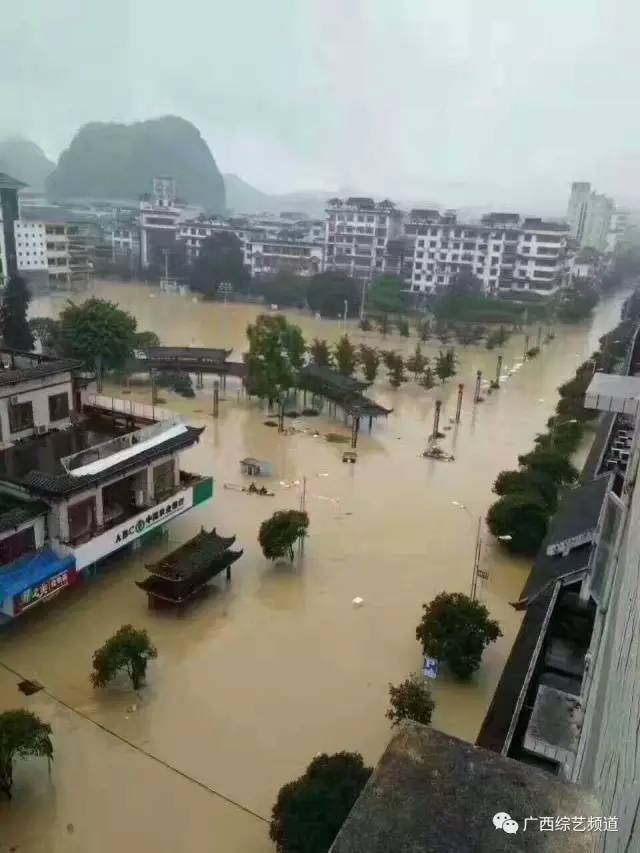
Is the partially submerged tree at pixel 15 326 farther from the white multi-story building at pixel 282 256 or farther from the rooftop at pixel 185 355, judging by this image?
the white multi-story building at pixel 282 256

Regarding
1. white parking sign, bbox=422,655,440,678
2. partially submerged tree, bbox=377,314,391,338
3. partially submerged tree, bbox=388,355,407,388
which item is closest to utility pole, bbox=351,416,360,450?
partially submerged tree, bbox=388,355,407,388

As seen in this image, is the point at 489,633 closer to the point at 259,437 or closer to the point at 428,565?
the point at 428,565

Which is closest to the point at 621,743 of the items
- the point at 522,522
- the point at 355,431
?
the point at 522,522

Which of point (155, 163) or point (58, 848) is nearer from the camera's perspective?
point (58, 848)

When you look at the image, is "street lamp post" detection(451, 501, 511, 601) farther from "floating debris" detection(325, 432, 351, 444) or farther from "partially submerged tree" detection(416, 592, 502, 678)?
"floating debris" detection(325, 432, 351, 444)

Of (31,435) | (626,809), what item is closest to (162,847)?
(626,809)

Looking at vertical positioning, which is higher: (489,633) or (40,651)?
(489,633)

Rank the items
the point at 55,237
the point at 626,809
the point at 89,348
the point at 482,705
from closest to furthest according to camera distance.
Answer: the point at 626,809 < the point at 482,705 < the point at 89,348 < the point at 55,237
